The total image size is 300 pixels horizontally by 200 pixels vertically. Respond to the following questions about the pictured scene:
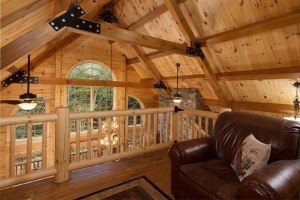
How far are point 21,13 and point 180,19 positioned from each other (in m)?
2.71

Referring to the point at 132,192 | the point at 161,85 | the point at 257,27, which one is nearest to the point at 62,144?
the point at 132,192

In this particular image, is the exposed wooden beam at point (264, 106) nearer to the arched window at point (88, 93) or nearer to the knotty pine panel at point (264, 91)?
the knotty pine panel at point (264, 91)

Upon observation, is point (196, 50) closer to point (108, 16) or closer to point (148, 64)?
point (148, 64)

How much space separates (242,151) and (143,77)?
6.21 m

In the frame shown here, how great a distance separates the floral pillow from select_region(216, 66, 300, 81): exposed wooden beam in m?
2.40

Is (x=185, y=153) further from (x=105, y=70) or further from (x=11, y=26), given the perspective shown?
(x=105, y=70)

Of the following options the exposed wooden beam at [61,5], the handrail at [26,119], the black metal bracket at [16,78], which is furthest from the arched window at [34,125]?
the handrail at [26,119]

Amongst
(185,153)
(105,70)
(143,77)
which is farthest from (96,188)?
(143,77)

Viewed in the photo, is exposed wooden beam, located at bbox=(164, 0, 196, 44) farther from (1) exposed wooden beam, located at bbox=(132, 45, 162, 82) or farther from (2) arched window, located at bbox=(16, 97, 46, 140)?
(2) arched window, located at bbox=(16, 97, 46, 140)

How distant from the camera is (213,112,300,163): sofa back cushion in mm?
1654

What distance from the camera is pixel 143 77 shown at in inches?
303

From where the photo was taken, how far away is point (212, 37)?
393 centimetres

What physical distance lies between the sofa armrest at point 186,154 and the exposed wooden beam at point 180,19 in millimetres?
2691

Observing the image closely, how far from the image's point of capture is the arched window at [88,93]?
6383 millimetres
